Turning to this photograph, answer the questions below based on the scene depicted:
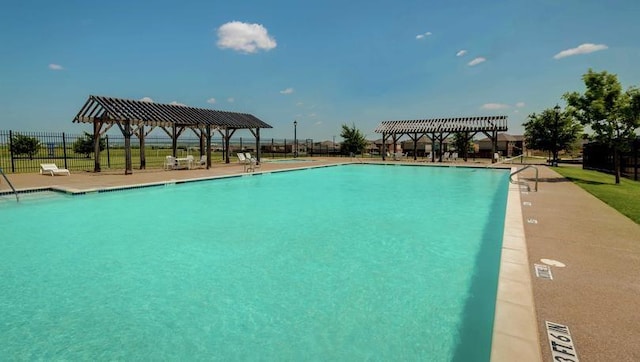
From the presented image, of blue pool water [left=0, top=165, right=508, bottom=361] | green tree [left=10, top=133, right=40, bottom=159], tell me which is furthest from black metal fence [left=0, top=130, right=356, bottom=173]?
blue pool water [left=0, top=165, right=508, bottom=361]

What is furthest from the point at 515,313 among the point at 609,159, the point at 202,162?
the point at 609,159

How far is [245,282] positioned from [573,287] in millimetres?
3742

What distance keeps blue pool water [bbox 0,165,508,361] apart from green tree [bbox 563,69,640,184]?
7448mm

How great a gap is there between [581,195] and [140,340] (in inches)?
429

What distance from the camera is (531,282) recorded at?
3.52m

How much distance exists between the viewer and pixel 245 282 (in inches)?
182

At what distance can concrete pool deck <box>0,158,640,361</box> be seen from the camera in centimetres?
244

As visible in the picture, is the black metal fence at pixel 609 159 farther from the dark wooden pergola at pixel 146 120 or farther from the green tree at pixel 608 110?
the dark wooden pergola at pixel 146 120

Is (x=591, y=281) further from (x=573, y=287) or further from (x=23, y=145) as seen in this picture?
(x=23, y=145)

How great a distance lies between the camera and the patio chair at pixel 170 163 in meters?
17.9

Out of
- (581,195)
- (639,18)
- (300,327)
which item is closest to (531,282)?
(300,327)

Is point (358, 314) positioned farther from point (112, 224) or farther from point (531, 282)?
point (112, 224)

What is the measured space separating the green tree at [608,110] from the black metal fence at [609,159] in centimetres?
165

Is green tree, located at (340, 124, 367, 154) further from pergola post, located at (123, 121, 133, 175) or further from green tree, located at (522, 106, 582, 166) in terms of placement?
pergola post, located at (123, 121, 133, 175)
